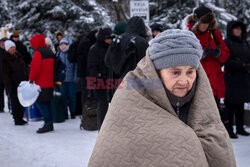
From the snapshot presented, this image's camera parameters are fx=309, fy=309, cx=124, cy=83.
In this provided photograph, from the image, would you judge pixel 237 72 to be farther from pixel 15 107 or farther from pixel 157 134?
pixel 15 107

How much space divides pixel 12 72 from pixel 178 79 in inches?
273

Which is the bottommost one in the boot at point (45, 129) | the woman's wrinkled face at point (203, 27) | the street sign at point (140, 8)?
the boot at point (45, 129)

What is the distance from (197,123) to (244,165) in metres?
3.14

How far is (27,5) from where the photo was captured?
17.2 metres

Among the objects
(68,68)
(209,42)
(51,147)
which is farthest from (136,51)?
(68,68)

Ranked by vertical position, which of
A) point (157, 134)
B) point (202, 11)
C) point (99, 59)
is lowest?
point (157, 134)

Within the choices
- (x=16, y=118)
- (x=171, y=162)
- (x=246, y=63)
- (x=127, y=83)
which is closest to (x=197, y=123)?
(x=171, y=162)

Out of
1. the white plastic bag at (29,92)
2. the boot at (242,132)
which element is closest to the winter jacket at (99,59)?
the white plastic bag at (29,92)

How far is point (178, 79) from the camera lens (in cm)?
194

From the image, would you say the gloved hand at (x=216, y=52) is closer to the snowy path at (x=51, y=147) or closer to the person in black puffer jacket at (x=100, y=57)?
the snowy path at (x=51, y=147)

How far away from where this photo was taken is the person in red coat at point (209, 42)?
15.7 ft

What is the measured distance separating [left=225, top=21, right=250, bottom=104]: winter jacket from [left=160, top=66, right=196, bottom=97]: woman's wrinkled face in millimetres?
4096

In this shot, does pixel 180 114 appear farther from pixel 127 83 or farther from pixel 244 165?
pixel 244 165

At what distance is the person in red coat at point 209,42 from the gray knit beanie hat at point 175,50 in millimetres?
2999
